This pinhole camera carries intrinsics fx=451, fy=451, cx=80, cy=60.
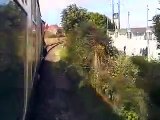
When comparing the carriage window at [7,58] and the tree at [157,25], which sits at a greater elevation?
the tree at [157,25]

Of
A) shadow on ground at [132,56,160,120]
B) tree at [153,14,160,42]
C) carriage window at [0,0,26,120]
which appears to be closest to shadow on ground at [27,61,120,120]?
shadow on ground at [132,56,160,120]

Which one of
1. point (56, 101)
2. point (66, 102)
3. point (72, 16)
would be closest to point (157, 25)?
point (66, 102)

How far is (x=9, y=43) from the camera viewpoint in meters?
3.20

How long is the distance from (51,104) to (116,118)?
8.57 feet

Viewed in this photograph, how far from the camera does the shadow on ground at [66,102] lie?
12305mm

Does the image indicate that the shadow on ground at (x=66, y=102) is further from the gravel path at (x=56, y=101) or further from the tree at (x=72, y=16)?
the tree at (x=72, y=16)

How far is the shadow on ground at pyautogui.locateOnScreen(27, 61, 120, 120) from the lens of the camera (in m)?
12.3

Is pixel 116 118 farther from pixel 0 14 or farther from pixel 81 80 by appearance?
pixel 0 14

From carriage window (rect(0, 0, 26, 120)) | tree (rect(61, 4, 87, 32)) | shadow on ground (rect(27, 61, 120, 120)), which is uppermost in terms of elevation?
tree (rect(61, 4, 87, 32))

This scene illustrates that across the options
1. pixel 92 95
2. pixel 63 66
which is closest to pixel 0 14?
pixel 92 95

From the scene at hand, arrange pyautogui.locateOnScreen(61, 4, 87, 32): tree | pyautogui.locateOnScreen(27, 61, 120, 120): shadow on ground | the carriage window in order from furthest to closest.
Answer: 1. pyautogui.locateOnScreen(61, 4, 87, 32): tree
2. pyautogui.locateOnScreen(27, 61, 120, 120): shadow on ground
3. the carriage window

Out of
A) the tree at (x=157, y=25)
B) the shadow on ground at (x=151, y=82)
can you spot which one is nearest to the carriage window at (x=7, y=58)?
the shadow on ground at (x=151, y=82)

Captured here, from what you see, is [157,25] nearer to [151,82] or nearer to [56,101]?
[151,82]

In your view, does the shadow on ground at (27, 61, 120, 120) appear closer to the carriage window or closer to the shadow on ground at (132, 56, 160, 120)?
the shadow on ground at (132, 56, 160, 120)
